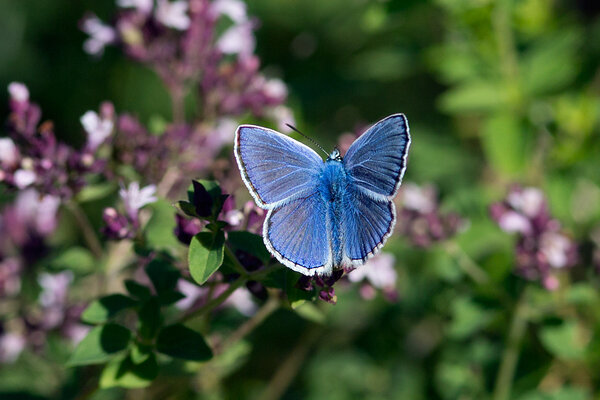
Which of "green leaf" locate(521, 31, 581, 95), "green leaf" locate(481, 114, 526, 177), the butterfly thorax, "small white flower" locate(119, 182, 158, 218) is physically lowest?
"small white flower" locate(119, 182, 158, 218)

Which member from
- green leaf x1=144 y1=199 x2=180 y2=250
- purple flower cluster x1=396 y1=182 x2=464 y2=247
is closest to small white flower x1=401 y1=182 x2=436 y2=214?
purple flower cluster x1=396 y1=182 x2=464 y2=247

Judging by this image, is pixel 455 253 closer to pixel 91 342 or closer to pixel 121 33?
pixel 91 342

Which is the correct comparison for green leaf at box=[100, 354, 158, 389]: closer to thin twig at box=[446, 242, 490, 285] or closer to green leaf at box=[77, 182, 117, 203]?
green leaf at box=[77, 182, 117, 203]

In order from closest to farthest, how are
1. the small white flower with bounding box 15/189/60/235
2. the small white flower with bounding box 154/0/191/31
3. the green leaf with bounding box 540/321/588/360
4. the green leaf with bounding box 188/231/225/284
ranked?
1. the green leaf with bounding box 188/231/225/284
2. the green leaf with bounding box 540/321/588/360
3. the small white flower with bounding box 154/0/191/31
4. the small white flower with bounding box 15/189/60/235

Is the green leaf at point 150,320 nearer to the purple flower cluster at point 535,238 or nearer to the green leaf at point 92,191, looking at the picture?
the green leaf at point 92,191

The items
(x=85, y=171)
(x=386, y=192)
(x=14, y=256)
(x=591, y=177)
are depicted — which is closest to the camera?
(x=386, y=192)

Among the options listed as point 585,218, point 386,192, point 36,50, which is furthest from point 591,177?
point 36,50

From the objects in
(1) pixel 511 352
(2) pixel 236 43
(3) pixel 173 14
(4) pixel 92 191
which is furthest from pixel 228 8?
(1) pixel 511 352
